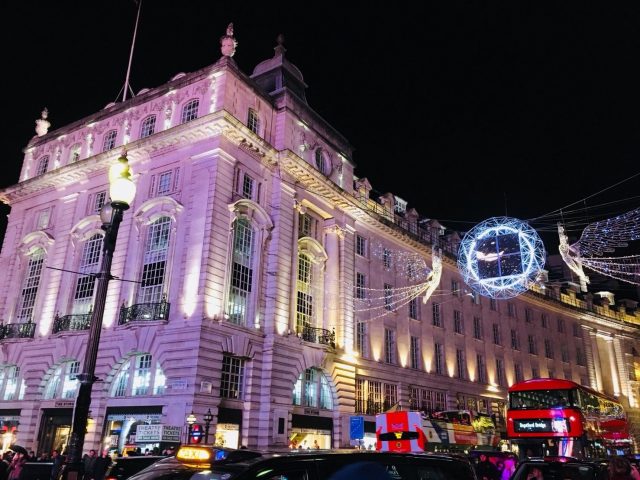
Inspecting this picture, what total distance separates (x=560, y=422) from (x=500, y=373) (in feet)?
91.2

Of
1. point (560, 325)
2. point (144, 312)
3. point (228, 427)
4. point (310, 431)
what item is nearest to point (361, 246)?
point (310, 431)

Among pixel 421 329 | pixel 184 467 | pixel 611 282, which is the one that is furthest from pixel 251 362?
pixel 611 282

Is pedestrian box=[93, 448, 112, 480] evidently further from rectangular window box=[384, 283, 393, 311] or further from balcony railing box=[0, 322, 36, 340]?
rectangular window box=[384, 283, 393, 311]

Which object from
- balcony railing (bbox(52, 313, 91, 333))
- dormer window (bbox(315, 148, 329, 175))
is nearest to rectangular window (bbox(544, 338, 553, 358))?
dormer window (bbox(315, 148, 329, 175))

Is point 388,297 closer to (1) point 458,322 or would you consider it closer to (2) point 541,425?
(1) point 458,322

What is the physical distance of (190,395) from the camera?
23094 mm

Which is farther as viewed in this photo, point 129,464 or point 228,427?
point 228,427

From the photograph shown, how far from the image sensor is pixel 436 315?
43.4 meters

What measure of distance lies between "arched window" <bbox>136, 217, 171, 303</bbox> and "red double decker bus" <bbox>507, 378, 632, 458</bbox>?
1744 cm

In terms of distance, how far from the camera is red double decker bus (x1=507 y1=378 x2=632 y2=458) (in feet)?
69.9

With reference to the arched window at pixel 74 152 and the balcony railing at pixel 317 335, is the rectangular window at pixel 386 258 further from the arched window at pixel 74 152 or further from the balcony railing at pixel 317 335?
the arched window at pixel 74 152

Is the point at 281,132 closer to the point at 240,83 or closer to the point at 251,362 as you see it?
the point at 240,83

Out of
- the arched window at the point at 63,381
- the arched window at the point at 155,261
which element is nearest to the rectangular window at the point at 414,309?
the arched window at the point at 155,261

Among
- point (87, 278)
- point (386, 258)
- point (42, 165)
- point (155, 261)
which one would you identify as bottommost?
point (87, 278)
